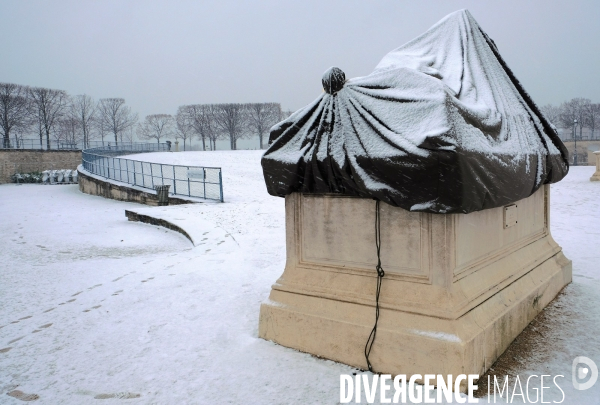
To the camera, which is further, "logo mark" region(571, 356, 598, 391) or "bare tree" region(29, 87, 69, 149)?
"bare tree" region(29, 87, 69, 149)

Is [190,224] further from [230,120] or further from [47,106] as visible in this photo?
[47,106]

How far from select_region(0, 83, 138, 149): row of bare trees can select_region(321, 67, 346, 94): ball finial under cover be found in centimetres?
4866

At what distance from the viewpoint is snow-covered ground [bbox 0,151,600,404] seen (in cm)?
284

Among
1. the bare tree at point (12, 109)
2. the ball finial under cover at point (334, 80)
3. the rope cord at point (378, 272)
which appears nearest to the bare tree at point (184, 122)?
the bare tree at point (12, 109)

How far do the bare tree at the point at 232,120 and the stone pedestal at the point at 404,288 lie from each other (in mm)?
49802

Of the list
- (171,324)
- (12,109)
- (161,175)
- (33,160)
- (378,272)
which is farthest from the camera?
(12,109)

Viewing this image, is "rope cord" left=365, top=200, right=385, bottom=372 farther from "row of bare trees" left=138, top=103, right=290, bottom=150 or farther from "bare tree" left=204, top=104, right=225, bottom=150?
"bare tree" left=204, top=104, right=225, bottom=150

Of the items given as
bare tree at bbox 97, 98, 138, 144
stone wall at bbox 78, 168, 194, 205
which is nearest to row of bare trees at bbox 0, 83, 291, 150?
bare tree at bbox 97, 98, 138, 144

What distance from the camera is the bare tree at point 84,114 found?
2231 inches

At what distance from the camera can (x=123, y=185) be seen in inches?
794

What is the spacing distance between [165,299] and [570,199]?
1253 cm

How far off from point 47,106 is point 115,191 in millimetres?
38491

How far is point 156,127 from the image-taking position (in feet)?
203

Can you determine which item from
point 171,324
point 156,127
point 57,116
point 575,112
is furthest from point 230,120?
point 171,324
